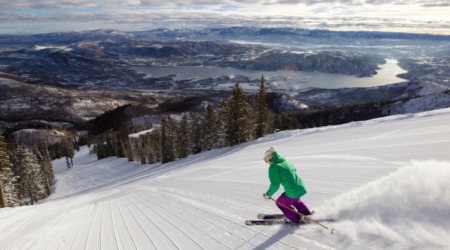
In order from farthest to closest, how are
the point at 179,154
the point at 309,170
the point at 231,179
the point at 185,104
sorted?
the point at 185,104 < the point at 179,154 < the point at 231,179 < the point at 309,170

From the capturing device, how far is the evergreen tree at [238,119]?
34.8m

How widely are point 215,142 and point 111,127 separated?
5448 inches

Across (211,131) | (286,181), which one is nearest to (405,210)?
(286,181)

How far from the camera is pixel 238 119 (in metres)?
35.1

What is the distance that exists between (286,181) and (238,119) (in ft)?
97.9

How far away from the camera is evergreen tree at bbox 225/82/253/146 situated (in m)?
34.8

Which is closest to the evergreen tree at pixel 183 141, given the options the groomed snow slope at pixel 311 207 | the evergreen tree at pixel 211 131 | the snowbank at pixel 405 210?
the evergreen tree at pixel 211 131

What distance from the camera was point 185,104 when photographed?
186 metres

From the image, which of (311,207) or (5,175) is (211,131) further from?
(311,207)

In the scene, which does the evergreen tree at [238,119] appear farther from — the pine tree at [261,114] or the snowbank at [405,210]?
the snowbank at [405,210]

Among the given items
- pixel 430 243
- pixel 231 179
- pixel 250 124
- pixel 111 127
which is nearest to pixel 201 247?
pixel 430 243

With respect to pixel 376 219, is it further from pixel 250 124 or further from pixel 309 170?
pixel 250 124

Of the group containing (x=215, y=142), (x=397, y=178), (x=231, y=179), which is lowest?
(x=215, y=142)

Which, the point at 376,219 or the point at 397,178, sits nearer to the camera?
the point at 376,219
